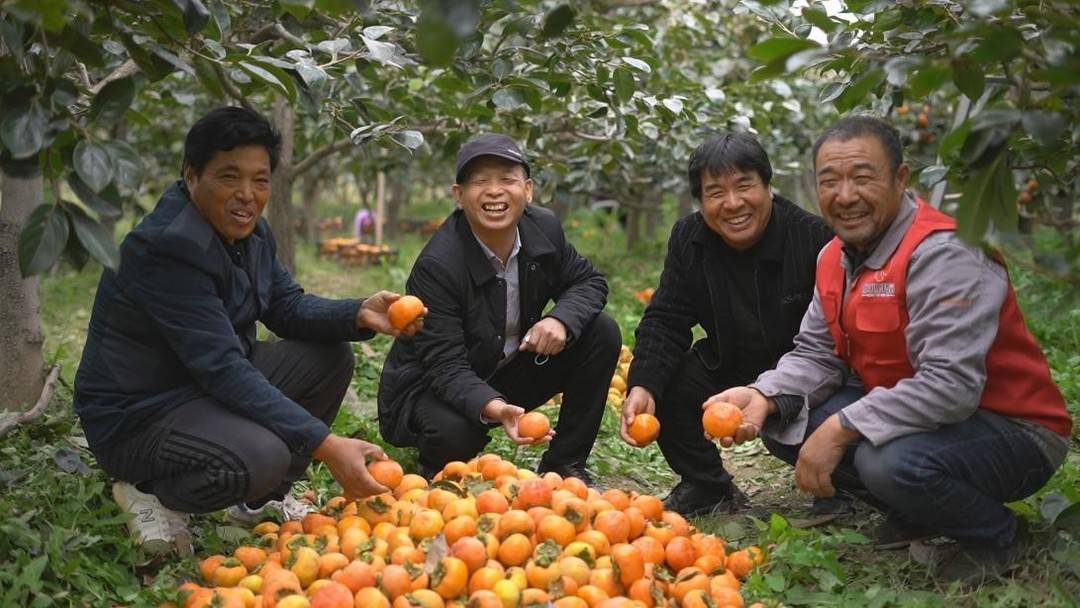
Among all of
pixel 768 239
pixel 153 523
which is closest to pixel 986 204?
pixel 768 239

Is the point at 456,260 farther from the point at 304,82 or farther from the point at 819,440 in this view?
the point at 819,440

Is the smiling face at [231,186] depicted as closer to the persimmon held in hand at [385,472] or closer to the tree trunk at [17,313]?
the persimmon held in hand at [385,472]

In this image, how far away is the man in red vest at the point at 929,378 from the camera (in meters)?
2.51

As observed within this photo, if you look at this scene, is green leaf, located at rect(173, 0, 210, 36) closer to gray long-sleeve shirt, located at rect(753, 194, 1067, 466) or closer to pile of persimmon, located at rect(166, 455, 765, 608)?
pile of persimmon, located at rect(166, 455, 765, 608)

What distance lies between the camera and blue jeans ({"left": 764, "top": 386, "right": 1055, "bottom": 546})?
252cm

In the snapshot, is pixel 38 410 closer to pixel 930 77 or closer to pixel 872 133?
pixel 872 133

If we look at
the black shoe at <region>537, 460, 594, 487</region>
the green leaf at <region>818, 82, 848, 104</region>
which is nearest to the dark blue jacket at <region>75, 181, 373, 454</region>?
the black shoe at <region>537, 460, 594, 487</region>

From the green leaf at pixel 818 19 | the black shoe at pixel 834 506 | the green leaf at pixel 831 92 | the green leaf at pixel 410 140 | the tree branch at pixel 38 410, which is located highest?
the green leaf at pixel 818 19

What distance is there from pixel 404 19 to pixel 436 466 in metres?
1.51

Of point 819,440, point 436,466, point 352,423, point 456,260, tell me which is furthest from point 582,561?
point 352,423

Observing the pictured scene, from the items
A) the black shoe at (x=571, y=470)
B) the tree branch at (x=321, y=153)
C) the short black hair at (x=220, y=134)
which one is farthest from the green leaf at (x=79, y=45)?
the tree branch at (x=321, y=153)

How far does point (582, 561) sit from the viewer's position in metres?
2.53

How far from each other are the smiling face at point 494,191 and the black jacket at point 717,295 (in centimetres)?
Result: 55

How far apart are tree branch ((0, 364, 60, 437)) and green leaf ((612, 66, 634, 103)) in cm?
219
